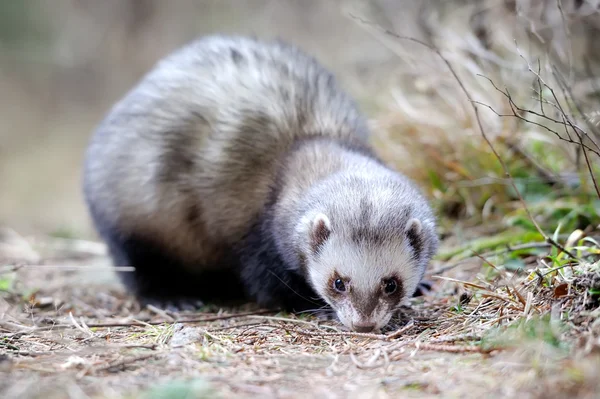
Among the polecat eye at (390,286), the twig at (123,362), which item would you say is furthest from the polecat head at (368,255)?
the twig at (123,362)

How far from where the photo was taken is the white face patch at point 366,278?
4414 mm

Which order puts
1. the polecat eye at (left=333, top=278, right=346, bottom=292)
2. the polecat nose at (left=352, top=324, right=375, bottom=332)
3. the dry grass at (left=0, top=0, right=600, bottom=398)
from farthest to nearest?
1. the polecat eye at (left=333, top=278, right=346, bottom=292)
2. the polecat nose at (left=352, top=324, right=375, bottom=332)
3. the dry grass at (left=0, top=0, right=600, bottom=398)

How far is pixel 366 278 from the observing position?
441 centimetres

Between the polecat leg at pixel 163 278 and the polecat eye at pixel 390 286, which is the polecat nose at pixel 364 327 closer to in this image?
the polecat eye at pixel 390 286

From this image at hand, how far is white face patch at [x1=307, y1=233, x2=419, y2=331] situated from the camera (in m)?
4.41

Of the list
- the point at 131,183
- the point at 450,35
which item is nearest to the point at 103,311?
the point at 131,183

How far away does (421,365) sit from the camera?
11.4ft

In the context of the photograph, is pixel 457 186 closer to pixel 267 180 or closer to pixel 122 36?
pixel 267 180

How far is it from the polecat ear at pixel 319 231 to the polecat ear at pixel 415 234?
1.83 feet

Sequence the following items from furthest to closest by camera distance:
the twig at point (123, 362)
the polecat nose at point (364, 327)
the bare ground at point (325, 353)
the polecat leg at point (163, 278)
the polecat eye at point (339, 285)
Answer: the polecat leg at point (163, 278) → the polecat eye at point (339, 285) → the polecat nose at point (364, 327) → the twig at point (123, 362) → the bare ground at point (325, 353)

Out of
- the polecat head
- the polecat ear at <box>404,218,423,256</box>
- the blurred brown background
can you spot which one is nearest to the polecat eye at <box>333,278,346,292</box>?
the polecat head

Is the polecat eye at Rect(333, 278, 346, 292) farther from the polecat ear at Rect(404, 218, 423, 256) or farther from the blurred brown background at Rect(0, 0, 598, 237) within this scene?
the blurred brown background at Rect(0, 0, 598, 237)

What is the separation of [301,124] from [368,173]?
1092 millimetres

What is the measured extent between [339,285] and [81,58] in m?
14.5
